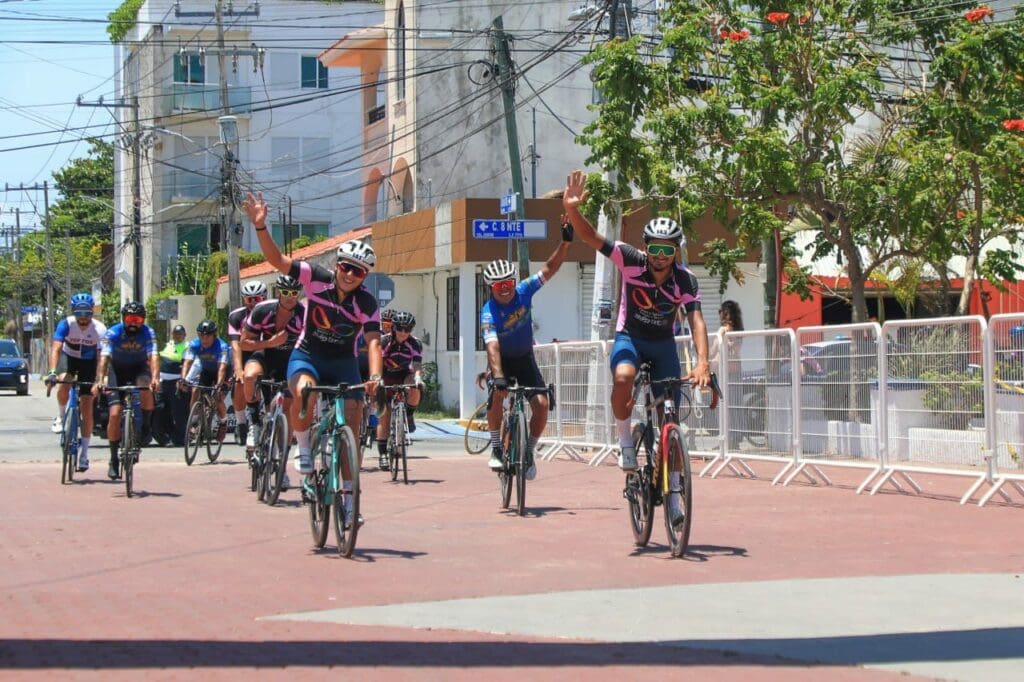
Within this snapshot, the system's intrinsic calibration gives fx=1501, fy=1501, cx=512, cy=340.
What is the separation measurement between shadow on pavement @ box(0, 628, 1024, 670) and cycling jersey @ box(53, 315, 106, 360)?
30.1ft

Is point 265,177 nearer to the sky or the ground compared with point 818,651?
nearer to the sky

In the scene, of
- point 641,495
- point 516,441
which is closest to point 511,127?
point 516,441

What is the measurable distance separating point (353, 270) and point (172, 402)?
44.8 ft

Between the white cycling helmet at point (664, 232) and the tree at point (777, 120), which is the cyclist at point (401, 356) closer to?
the tree at point (777, 120)

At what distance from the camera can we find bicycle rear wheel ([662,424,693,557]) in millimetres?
9195

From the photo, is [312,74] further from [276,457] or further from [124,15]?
[276,457]

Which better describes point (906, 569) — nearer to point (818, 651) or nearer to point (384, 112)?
point (818, 651)

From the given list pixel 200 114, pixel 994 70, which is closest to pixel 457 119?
pixel 994 70

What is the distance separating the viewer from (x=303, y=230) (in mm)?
66375

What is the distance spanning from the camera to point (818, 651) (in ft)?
21.6

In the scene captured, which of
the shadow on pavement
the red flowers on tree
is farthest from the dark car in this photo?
the shadow on pavement

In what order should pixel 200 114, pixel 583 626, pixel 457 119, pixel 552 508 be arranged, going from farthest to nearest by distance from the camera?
pixel 200 114, pixel 457 119, pixel 552 508, pixel 583 626

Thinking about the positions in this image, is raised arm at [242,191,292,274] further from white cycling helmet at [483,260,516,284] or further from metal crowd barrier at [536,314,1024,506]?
metal crowd barrier at [536,314,1024,506]

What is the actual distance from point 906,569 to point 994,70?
12758 millimetres
